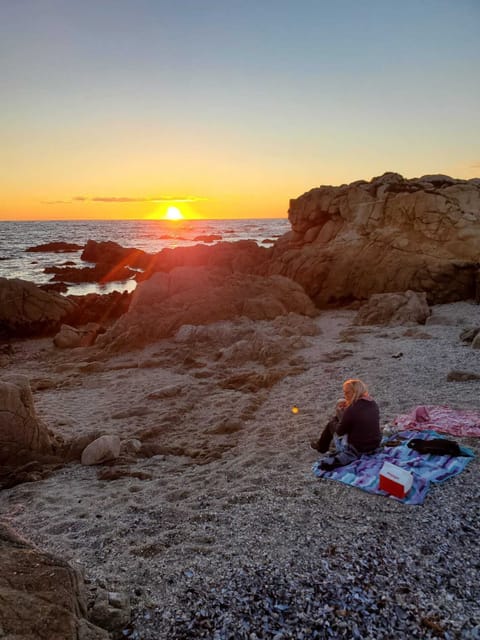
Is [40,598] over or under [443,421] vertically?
over

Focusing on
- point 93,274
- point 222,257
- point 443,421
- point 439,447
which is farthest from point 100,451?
point 93,274

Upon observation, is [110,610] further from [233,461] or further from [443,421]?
[443,421]

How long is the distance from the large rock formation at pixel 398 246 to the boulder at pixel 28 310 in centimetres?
1237

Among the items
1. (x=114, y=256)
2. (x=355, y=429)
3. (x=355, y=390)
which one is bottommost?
(x=355, y=429)

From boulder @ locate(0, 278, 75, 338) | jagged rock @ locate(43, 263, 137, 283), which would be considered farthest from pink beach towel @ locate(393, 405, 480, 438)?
jagged rock @ locate(43, 263, 137, 283)

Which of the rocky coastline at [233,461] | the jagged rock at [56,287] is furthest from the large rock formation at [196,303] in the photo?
the jagged rock at [56,287]

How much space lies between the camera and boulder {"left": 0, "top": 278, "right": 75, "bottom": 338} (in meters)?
21.4

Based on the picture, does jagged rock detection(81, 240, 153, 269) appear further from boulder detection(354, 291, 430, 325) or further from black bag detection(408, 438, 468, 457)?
black bag detection(408, 438, 468, 457)

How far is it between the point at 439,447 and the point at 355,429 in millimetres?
1247

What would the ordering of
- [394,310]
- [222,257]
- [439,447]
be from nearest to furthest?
[439,447] < [394,310] < [222,257]

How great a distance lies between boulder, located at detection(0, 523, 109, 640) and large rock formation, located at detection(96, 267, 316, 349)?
515 inches

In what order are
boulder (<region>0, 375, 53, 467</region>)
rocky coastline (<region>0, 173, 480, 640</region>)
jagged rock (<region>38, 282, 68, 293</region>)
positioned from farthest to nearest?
jagged rock (<region>38, 282, 68, 293</region>) < boulder (<region>0, 375, 53, 467</region>) < rocky coastline (<region>0, 173, 480, 640</region>)

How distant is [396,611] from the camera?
400 centimetres

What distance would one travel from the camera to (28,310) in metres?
22.0
